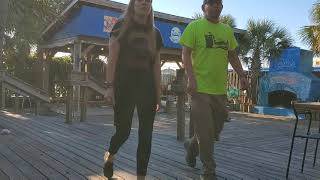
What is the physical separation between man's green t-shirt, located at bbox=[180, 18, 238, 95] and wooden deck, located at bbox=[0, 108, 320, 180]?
96 centimetres

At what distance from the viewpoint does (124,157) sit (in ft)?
18.2

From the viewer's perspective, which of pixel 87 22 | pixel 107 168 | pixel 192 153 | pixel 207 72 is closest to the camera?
pixel 107 168

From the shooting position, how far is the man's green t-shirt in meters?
4.23

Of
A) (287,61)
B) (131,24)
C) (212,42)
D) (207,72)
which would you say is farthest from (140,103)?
(287,61)

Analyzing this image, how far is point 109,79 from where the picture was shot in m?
3.80

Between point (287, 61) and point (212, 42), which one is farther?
point (287, 61)

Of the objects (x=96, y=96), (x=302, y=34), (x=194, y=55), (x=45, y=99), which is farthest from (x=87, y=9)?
(x=194, y=55)

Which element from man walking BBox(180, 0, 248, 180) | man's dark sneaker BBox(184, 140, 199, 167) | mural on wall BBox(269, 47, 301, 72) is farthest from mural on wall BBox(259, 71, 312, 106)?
man walking BBox(180, 0, 248, 180)

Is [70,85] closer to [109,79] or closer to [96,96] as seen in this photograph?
[109,79]

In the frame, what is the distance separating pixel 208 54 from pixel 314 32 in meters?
14.1

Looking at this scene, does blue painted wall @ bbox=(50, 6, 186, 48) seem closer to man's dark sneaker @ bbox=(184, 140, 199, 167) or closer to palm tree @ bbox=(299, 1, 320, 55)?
palm tree @ bbox=(299, 1, 320, 55)

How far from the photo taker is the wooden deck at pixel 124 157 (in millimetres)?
4539

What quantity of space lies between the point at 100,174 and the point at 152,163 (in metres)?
0.88

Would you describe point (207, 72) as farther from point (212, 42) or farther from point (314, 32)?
point (314, 32)
